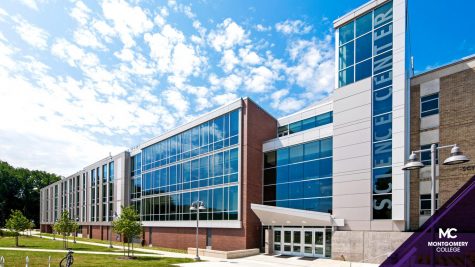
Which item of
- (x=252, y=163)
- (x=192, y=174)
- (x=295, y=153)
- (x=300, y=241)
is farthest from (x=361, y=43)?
(x=192, y=174)

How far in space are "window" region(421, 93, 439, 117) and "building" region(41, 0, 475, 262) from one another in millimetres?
58

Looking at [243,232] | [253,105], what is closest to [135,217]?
[243,232]

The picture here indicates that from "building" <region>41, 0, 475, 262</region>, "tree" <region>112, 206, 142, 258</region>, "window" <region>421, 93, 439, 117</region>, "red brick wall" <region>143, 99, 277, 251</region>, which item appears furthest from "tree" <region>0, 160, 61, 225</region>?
"window" <region>421, 93, 439, 117</region>

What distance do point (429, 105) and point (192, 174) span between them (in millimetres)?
21835

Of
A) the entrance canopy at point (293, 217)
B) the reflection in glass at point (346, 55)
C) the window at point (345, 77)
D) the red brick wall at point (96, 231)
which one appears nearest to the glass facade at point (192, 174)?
the entrance canopy at point (293, 217)

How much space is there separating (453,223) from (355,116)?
330 inches

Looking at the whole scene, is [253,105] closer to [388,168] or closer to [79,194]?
[388,168]

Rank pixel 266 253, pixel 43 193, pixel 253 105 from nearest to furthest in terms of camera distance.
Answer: pixel 266 253, pixel 253 105, pixel 43 193

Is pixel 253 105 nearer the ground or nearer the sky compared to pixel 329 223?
nearer the sky

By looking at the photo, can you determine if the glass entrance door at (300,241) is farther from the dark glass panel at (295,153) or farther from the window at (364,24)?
the window at (364,24)

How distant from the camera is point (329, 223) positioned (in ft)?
78.2

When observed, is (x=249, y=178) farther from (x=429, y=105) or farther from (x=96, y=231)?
(x=96, y=231)

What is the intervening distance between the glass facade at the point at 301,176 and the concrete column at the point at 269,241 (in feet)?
7.88

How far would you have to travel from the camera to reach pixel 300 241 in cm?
2633
